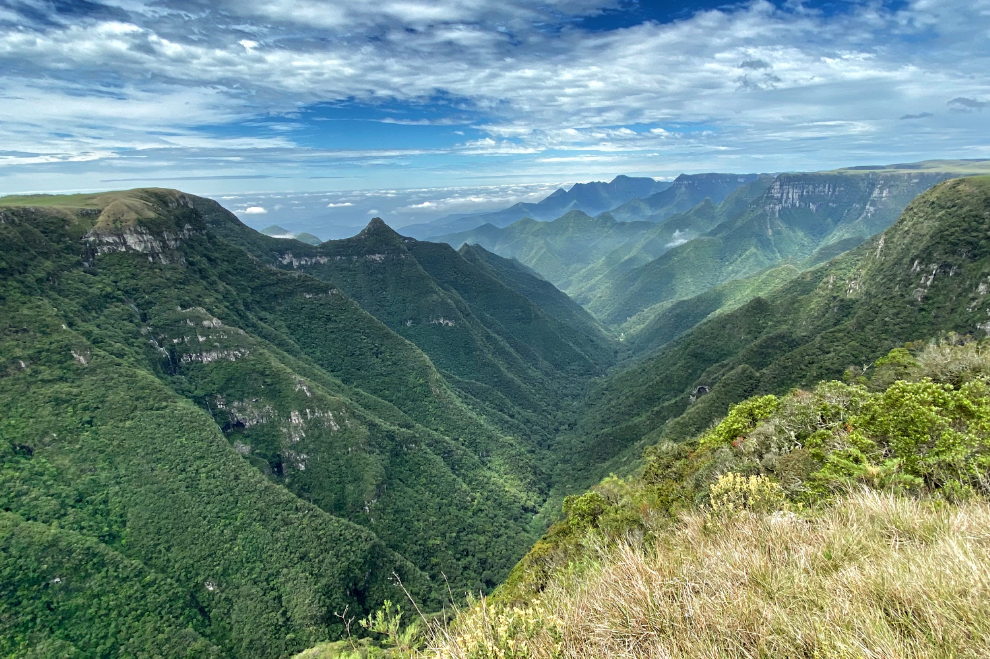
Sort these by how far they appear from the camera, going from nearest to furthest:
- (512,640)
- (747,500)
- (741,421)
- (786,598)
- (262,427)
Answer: (786,598) < (512,640) < (747,500) < (741,421) < (262,427)

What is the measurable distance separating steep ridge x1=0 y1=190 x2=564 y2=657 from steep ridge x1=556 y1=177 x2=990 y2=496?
4051 cm

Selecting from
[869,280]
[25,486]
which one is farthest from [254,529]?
[869,280]

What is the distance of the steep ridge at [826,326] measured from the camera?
303 feet

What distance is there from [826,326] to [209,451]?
152543 mm

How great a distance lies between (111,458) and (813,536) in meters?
112

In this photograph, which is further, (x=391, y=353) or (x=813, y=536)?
(x=391, y=353)

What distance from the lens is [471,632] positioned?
7.39m

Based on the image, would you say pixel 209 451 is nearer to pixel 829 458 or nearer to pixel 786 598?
pixel 829 458

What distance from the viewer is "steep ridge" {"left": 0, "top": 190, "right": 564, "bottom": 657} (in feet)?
241

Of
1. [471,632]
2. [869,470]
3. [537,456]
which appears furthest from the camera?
[537,456]

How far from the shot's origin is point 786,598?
6176mm

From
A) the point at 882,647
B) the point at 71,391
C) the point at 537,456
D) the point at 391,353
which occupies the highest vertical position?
the point at 882,647

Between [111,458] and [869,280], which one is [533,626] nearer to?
[111,458]

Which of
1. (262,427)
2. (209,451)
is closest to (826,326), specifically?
(262,427)
